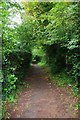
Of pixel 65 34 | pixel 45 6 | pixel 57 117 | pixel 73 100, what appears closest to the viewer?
pixel 57 117

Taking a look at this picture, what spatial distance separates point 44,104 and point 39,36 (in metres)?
4.14

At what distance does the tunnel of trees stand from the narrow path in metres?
0.35

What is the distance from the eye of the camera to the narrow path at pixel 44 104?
10.9 feet

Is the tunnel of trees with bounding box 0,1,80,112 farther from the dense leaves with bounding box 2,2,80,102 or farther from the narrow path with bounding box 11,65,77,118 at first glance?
the narrow path with bounding box 11,65,77,118

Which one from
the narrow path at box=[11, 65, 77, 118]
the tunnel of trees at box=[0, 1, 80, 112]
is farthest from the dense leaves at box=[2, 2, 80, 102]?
the narrow path at box=[11, 65, 77, 118]

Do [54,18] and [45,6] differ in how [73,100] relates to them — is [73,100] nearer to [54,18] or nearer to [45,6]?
[54,18]

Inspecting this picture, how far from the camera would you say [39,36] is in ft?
25.1

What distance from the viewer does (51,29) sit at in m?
5.56

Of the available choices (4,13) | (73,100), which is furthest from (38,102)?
(4,13)

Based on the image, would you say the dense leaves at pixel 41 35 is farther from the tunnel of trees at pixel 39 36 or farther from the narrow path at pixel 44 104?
the narrow path at pixel 44 104

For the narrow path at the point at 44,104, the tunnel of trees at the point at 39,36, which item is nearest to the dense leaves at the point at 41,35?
the tunnel of trees at the point at 39,36

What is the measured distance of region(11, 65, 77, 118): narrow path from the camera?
3326 mm

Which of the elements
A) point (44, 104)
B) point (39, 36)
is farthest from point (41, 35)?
point (44, 104)

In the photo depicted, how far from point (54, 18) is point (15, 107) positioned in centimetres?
239
